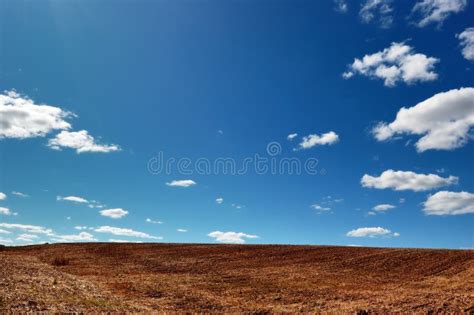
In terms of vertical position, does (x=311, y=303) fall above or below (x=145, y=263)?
below

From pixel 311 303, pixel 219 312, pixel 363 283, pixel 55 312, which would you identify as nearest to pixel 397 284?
pixel 363 283

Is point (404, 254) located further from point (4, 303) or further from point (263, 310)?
point (4, 303)

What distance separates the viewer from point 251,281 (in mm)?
29359

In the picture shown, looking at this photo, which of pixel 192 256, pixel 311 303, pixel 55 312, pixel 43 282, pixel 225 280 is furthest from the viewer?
pixel 192 256

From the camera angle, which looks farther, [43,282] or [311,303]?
[43,282]

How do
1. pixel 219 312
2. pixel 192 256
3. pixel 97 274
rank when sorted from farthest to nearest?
pixel 192 256, pixel 97 274, pixel 219 312

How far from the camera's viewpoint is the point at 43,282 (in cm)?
2389

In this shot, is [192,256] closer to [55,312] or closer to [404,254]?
[404,254]

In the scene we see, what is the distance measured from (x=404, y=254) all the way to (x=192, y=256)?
23.0 m

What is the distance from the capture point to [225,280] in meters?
30.1

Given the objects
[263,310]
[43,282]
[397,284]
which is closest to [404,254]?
[397,284]

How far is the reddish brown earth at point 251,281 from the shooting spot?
19094mm

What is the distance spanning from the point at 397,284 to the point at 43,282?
2263 centimetres

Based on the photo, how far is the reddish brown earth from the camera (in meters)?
19.1
